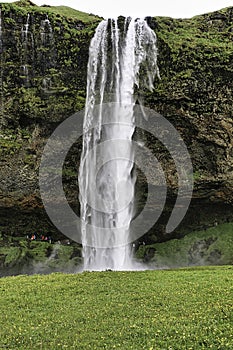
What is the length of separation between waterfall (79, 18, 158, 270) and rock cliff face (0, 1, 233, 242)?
4.22 feet

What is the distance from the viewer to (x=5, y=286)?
2030cm

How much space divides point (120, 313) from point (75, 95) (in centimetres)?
2800

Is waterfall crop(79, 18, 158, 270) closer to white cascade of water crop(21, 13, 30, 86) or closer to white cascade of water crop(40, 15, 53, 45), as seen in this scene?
white cascade of water crop(40, 15, 53, 45)

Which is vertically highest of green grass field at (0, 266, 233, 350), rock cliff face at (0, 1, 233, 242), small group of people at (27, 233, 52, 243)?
rock cliff face at (0, 1, 233, 242)

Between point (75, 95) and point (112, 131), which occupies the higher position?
point (75, 95)

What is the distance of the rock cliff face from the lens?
1479 inches

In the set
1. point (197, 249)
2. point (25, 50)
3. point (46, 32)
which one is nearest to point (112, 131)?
point (25, 50)

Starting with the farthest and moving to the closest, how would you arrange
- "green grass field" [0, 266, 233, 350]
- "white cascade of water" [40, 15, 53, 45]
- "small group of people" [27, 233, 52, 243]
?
"small group of people" [27, 233, 52, 243]
"white cascade of water" [40, 15, 53, 45]
"green grass field" [0, 266, 233, 350]

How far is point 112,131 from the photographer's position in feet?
125

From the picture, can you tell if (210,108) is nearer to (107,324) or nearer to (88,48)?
(88,48)

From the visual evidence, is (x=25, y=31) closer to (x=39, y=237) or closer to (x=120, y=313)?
(x=39, y=237)

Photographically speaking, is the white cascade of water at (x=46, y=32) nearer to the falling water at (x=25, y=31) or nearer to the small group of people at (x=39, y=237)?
the falling water at (x=25, y=31)

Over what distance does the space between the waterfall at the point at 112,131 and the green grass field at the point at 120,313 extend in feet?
56.5

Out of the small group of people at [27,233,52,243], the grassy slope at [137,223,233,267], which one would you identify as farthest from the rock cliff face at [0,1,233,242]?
the grassy slope at [137,223,233,267]
